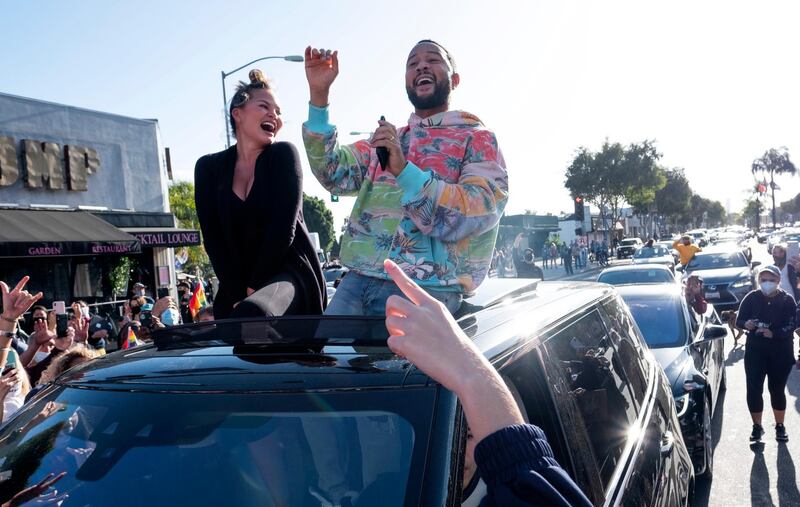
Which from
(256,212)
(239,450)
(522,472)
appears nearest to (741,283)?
(256,212)

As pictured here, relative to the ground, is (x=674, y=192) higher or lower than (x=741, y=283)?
higher

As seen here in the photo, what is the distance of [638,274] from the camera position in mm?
12859

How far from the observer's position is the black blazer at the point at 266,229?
9.63 feet

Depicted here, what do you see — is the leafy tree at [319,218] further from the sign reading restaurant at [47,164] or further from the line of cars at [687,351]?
the line of cars at [687,351]

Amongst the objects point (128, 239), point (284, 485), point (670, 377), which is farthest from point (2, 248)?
point (284, 485)

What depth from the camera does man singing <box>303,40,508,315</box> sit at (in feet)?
8.32

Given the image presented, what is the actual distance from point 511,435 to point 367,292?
1870 mm

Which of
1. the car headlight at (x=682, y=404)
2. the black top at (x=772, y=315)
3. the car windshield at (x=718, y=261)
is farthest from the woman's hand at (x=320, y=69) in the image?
the car windshield at (x=718, y=261)

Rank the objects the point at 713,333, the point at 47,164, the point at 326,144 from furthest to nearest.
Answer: the point at 47,164, the point at 713,333, the point at 326,144

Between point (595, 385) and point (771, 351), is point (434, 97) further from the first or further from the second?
point (771, 351)

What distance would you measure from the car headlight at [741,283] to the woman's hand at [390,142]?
1534cm

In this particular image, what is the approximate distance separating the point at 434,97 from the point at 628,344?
1457 mm

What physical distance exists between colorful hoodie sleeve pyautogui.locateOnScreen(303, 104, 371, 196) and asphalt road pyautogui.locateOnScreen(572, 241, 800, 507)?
3933mm

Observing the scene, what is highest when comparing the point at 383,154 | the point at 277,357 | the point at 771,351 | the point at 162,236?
the point at 162,236
